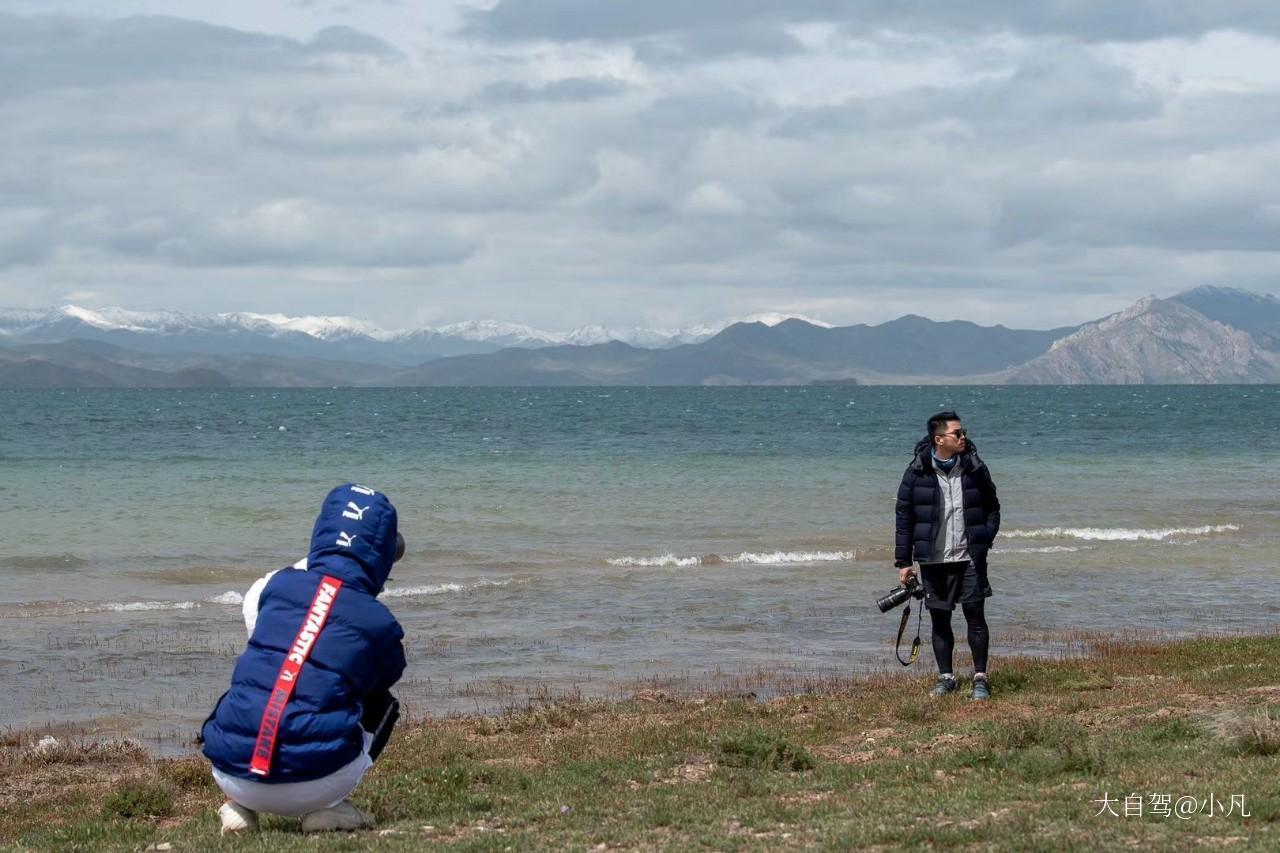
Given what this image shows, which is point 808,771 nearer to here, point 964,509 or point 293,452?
point 964,509

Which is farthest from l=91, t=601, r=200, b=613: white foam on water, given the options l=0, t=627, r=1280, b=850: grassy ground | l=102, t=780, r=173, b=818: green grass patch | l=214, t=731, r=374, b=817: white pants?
l=214, t=731, r=374, b=817: white pants

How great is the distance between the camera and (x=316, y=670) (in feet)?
22.5

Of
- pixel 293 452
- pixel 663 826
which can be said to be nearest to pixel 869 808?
pixel 663 826

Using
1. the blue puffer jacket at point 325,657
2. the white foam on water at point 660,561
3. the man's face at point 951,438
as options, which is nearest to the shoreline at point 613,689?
the man's face at point 951,438

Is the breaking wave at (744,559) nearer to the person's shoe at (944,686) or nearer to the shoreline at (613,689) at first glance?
the shoreline at (613,689)

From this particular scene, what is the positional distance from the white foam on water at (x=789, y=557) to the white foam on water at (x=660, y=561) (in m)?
0.70

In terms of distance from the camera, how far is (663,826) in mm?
7703

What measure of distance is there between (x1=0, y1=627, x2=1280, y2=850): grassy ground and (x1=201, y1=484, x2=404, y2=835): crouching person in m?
0.44

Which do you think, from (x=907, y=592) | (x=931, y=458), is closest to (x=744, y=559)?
(x=907, y=592)

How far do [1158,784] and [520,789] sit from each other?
3.95m

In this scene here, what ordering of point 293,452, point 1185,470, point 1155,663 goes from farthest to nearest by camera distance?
point 293,452 < point 1185,470 < point 1155,663

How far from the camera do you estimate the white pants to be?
7.13 metres

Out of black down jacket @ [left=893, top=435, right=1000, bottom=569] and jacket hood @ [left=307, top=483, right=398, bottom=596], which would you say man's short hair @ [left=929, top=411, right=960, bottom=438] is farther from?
jacket hood @ [left=307, top=483, right=398, bottom=596]

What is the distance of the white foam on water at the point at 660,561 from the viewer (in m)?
26.8
